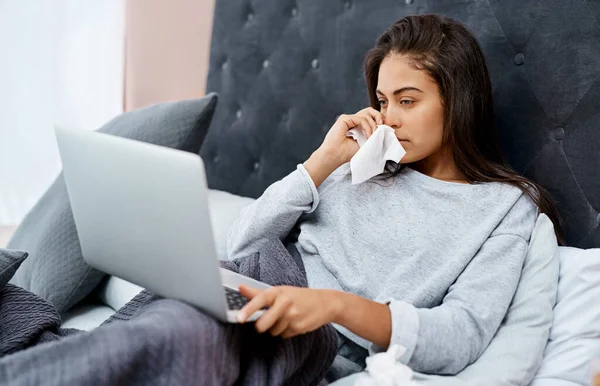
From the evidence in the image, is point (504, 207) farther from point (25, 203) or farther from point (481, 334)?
point (25, 203)

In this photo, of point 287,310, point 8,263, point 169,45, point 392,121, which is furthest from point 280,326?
point 169,45

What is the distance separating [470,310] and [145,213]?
57cm

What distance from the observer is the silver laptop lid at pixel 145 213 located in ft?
2.89

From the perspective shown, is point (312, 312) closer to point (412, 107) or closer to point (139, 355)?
point (139, 355)

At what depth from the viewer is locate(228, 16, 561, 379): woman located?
1.20 metres

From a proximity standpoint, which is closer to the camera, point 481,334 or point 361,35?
point 481,334

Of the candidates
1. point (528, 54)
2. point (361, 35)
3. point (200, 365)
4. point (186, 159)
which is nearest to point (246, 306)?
point (200, 365)

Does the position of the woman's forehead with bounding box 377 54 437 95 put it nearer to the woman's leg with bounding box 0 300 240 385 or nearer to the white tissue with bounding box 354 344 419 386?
the white tissue with bounding box 354 344 419 386

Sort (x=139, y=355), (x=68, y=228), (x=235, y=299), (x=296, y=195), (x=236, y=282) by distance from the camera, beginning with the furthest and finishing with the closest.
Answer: (x=68, y=228), (x=296, y=195), (x=236, y=282), (x=235, y=299), (x=139, y=355)

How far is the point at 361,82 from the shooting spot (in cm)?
177

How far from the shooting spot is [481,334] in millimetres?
1169

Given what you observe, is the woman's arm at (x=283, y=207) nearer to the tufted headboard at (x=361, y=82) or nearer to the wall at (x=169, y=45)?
the tufted headboard at (x=361, y=82)

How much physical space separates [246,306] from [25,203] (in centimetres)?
198

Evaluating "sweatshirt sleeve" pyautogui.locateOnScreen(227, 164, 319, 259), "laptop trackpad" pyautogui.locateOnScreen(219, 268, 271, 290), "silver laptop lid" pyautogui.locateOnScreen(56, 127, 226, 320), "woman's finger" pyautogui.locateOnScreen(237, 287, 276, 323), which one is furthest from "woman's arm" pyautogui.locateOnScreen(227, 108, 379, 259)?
"woman's finger" pyautogui.locateOnScreen(237, 287, 276, 323)
